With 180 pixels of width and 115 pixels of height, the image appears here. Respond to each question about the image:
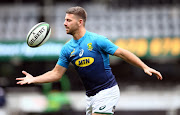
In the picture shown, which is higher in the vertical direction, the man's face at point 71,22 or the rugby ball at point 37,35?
the man's face at point 71,22

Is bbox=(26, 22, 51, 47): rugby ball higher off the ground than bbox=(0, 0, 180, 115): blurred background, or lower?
higher

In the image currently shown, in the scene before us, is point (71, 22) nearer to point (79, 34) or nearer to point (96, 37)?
point (79, 34)

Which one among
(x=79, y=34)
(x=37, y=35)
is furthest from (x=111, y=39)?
(x=79, y=34)

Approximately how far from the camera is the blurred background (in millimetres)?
16405

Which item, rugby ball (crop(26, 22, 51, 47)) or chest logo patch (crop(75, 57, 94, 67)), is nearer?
chest logo patch (crop(75, 57, 94, 67))

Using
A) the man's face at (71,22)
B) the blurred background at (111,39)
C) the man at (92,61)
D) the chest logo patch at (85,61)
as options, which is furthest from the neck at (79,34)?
the blurred background at (111,39)

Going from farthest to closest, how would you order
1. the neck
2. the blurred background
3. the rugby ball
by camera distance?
the blurred background → the rugby ball → the neck

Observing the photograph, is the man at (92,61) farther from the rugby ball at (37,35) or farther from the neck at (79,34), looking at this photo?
the rugby ball at (37,35)

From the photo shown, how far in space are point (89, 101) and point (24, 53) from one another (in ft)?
37.5

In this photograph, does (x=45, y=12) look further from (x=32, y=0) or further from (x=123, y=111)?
(x=123, y=111)

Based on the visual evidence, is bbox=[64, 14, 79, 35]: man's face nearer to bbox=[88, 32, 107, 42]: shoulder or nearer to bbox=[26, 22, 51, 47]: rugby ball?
bbox=[88, 32, 107, 42]: shoulder

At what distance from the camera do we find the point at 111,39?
16.5 meters

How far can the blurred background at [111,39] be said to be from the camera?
16.4m

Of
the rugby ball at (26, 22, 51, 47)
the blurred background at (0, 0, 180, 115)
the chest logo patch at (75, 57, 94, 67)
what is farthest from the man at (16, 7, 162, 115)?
the blurred background at (0, 0, 180, 115)
